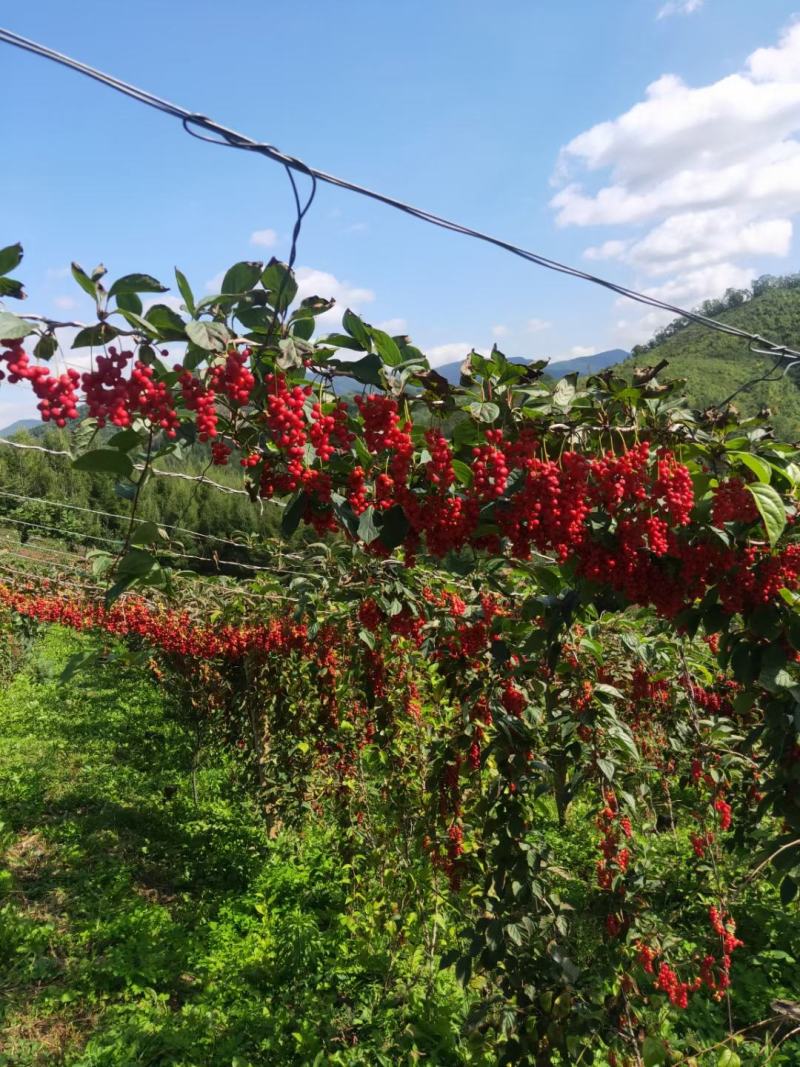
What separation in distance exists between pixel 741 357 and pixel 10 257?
177 feet

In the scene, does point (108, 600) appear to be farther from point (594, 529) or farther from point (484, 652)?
point (484, 652)

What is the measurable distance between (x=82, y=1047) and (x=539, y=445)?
A: 12.2ft

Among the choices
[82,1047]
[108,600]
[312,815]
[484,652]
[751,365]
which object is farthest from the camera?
[751,365]

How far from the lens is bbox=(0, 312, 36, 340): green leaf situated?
44.0 inches

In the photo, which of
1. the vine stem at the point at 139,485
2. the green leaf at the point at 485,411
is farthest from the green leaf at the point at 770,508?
the vine stem at the point at 139,485

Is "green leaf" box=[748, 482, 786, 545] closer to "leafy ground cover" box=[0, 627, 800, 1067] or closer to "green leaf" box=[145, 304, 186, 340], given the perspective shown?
"leafy ground cover" box=[0, 627, 800, 1067]

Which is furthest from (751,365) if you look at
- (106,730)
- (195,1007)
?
(195,1007)

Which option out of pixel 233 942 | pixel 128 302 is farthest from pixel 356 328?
pixel 233 942

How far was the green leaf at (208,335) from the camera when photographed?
124cm

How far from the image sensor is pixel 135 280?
1.20 m

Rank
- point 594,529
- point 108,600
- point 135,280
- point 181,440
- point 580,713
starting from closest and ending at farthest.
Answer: point 135,280
point 181,440
point 108,600
point 594,529
point 580,713

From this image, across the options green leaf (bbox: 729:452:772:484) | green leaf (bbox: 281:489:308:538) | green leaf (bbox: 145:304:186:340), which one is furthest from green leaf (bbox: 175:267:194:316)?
green leaf (bbox: 729:452:772:484)

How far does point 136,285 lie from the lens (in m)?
1.21

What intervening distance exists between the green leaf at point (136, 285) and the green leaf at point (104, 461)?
314 mm
